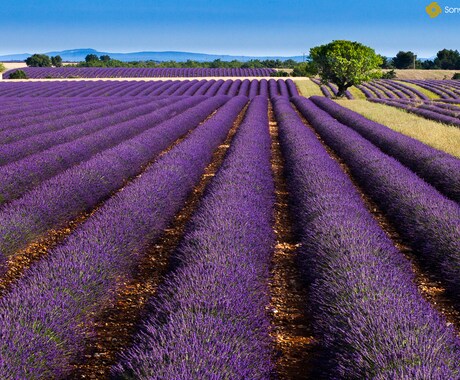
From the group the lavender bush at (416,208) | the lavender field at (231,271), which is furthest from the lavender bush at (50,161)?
the lavender bush at (416,208)

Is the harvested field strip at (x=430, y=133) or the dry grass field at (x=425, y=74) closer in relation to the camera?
the harvested field strip at (x=430, y=133)

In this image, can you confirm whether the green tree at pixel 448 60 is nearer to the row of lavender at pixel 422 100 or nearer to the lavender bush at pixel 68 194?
the row of lavender at pixel 422 100

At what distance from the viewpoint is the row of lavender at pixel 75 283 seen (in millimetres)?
2654

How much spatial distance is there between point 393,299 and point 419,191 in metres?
3.40

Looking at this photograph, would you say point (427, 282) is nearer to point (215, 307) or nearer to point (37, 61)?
point (215, 307)

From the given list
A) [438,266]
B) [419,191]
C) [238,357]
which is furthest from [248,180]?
[238,357]

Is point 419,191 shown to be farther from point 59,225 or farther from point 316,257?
point 59,225

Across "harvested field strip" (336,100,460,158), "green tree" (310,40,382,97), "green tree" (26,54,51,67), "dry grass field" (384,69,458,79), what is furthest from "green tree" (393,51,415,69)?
"harvested field strip" (336,100,460,158)

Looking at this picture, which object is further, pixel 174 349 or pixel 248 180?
pixel 248 180

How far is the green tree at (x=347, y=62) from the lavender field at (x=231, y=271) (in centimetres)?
2676

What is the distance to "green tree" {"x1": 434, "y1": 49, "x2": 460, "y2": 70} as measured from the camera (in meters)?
86.8

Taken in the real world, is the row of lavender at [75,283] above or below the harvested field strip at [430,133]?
above

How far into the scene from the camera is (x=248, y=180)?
6453 mm

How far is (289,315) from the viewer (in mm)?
3676
